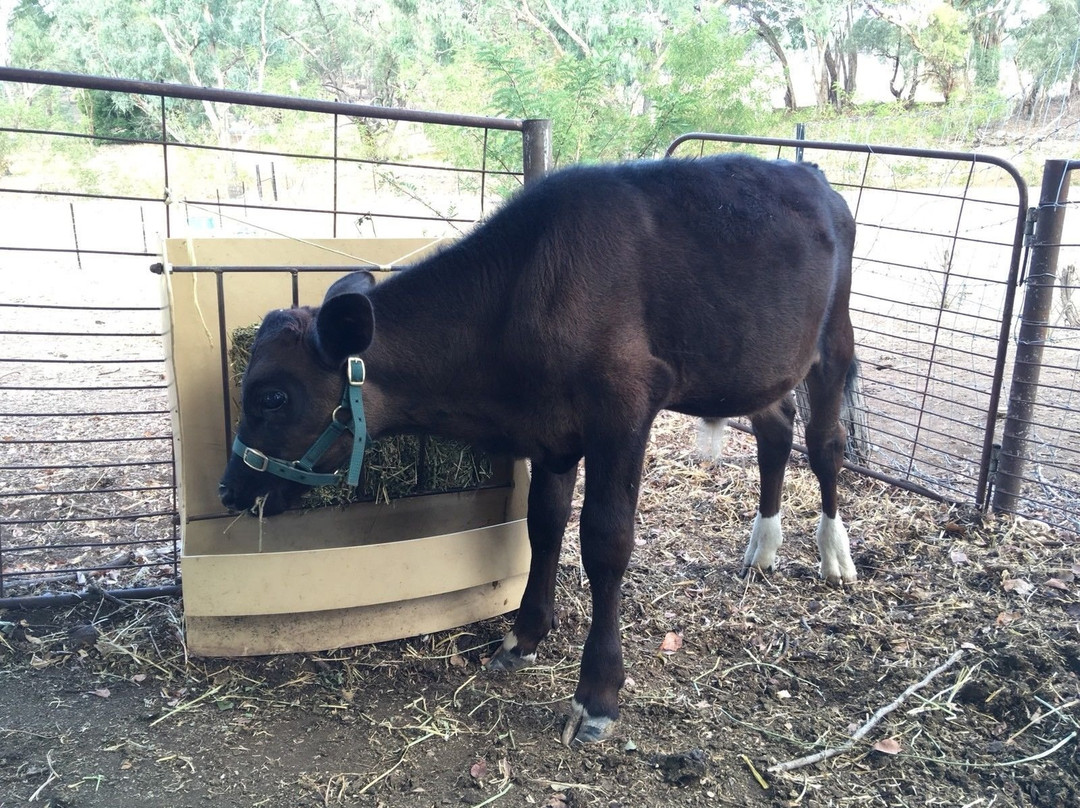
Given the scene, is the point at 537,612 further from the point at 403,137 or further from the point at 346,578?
the point at 403,137

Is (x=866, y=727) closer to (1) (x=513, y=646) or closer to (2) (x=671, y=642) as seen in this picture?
(2) (x=671, y=642)

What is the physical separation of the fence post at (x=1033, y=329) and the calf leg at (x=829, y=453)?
1236mm

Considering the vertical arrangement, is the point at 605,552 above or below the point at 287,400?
below

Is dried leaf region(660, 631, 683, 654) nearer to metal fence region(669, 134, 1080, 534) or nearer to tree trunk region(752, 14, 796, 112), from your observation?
metal fence region(669, 134, 1080, 534)

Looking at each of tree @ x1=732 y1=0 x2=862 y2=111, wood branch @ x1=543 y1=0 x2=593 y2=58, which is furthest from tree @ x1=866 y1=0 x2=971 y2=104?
wood branch @ x1=543 y1=0 x2=593 y2=58

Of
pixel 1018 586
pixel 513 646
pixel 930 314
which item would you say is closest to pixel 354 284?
pixel 513 646

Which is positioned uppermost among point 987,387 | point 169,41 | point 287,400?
point 169,41

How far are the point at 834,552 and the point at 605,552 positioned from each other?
6.44 feet

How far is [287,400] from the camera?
3469mm

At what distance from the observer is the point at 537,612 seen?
405 centimetres

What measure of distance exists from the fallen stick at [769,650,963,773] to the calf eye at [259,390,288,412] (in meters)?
2.35

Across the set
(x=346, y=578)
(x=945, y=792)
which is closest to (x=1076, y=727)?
(x=945, y=792)

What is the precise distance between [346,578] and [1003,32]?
36.1 meters

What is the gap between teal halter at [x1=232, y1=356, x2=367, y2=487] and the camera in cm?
349
